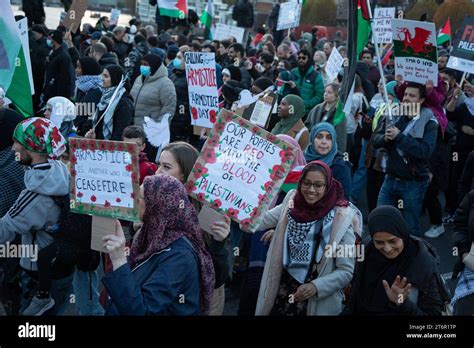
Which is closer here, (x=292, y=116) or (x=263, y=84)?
(x=292, y=116)

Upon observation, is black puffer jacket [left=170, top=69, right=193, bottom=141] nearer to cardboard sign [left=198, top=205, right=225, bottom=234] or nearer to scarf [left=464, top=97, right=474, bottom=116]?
scarf [left=464, top=97, right=474, bottom=116]

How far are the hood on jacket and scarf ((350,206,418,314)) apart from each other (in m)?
1.84

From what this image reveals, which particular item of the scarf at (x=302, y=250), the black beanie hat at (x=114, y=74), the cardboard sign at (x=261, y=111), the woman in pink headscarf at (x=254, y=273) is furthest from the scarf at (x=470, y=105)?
the scarf at (x=302, y=250)

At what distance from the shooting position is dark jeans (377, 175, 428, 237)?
274 inches

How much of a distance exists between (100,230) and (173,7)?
1078cm

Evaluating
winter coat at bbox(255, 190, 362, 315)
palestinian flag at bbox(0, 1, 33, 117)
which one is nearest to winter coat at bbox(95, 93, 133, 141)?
palestinian flag at bbox(0, 1, 33, 117)

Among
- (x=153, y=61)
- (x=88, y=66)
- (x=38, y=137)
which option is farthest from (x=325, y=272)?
(x=88, y=66)

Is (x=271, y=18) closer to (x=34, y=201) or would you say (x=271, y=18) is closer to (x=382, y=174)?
(x=382, y=174)

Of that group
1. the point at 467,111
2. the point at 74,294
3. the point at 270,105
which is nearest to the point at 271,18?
the point at 467,111

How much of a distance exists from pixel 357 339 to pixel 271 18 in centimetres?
1994

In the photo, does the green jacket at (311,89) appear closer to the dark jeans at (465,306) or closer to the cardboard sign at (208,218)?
the dark jeans at (465,306)

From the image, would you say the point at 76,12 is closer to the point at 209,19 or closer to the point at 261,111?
the point at 261,111

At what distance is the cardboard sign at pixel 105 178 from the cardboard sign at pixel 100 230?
0.13ft

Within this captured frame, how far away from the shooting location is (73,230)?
4695 millimetres
